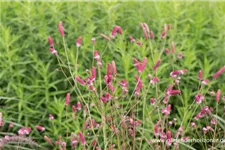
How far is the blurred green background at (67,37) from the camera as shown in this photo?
14.2 ft

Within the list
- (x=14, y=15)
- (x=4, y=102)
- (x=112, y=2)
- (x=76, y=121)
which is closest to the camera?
(x=76, y=121)

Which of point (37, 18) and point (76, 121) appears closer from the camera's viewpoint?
point (76, 121)

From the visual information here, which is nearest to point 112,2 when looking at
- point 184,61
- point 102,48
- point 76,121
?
point 102,48

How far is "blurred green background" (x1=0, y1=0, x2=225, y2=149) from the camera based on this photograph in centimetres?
432

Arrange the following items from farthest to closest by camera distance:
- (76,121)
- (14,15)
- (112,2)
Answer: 1. (14,15)
2. (112,2)
3. (76,121)

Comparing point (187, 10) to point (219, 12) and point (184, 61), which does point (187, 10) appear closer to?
point (219, 12)

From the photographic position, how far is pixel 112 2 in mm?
4707

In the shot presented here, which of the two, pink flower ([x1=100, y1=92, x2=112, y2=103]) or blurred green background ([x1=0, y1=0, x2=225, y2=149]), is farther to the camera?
blurred green background ([x1=0, y1=0, x2=225, y2=149])

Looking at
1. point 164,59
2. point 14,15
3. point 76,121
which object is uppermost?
point 14,15

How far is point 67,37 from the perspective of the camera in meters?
4.67

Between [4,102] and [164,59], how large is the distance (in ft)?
4.31

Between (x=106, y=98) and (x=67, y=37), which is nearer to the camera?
(x=106, y=98)

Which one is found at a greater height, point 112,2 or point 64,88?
point 112,2

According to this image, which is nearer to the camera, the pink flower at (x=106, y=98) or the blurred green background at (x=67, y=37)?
the pink flower at (x=106, y=98)
